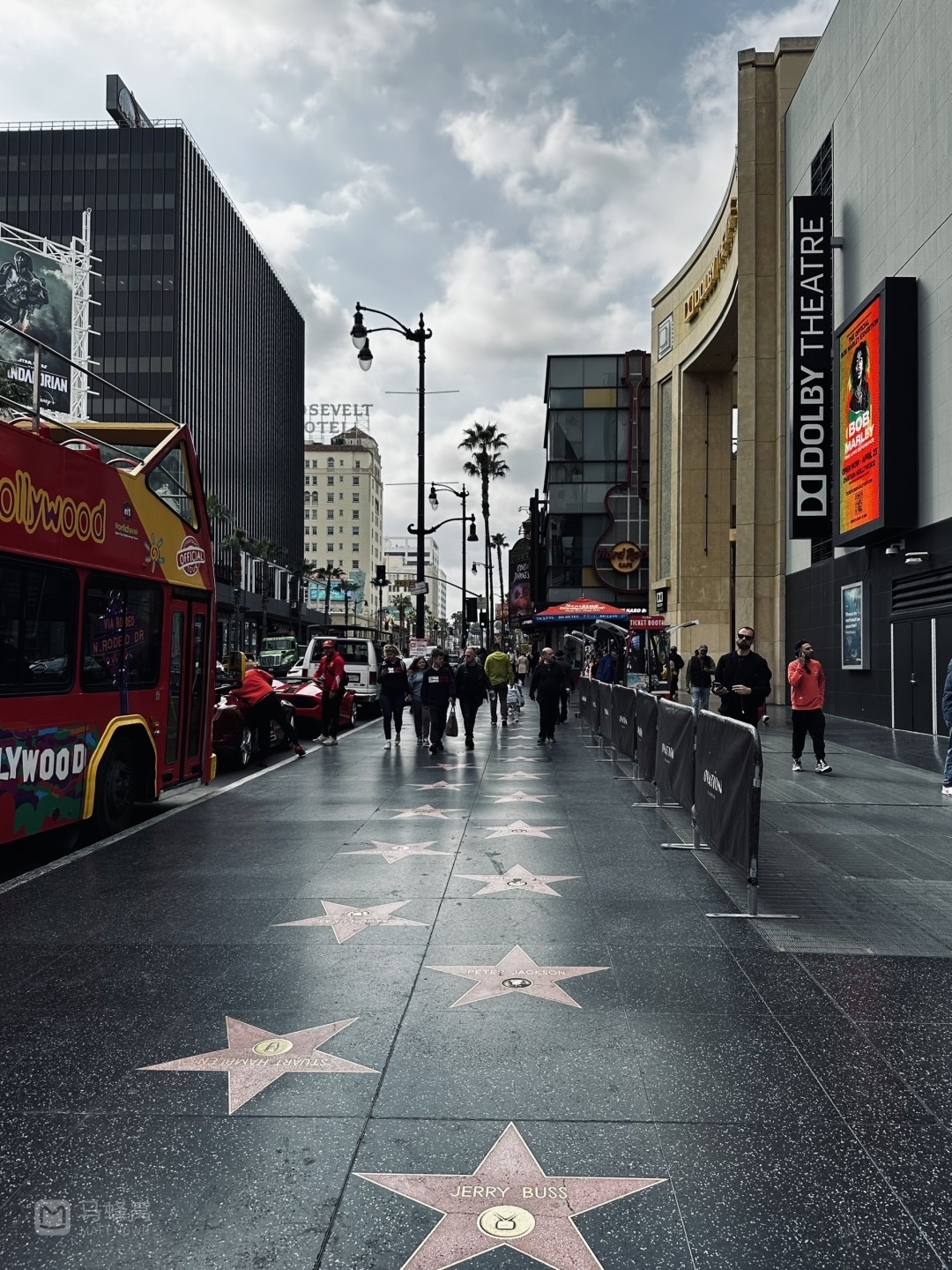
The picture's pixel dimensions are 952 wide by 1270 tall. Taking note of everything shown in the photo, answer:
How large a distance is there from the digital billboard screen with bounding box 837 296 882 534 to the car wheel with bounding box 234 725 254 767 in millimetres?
13148

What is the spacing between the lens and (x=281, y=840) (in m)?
9.26

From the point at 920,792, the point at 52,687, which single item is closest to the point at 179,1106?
the point at 52,687

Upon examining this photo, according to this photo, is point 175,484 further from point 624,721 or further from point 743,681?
point 743,681

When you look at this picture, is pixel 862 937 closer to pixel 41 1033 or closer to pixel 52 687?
pixel 41 1033

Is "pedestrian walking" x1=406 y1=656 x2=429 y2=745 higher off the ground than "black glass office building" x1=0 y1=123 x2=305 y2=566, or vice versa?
"black glass office building" x1=0 y1=123 x2=305 y2=566

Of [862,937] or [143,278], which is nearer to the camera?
[862,937]

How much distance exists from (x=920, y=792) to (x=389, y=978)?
883 cm

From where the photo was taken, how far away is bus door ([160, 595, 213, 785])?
10875 mm

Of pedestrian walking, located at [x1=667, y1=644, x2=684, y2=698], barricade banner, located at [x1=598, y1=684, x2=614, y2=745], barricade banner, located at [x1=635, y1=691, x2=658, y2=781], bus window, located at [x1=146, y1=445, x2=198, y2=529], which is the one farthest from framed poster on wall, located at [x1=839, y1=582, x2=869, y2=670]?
bus window, located at [x1=146, y1=445, x2=198, y2=529]

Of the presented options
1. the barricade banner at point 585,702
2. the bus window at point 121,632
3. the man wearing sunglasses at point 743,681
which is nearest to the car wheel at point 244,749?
the bus window at point 121,632

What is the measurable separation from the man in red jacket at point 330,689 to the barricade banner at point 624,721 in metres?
5.50

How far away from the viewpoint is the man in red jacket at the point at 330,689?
18.3m

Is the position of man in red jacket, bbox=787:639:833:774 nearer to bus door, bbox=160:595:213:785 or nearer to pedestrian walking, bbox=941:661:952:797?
pedestrian walking, bbox=941:661:952:797

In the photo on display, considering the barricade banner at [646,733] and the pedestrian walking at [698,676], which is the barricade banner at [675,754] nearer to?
the barricade banner at [646,733]
